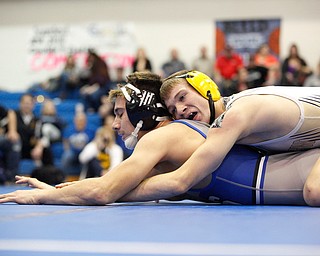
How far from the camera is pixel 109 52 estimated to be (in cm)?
1162

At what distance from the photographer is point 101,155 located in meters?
7.19

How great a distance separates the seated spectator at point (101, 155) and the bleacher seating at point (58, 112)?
0.91 meters

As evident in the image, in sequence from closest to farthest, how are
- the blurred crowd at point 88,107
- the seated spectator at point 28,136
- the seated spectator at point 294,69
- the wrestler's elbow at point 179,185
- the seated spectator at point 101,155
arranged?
the wrestler's elbow at point 179,185, the seated spectator at point 101,155, the blurred crowd at point 88,107, the seated spectator at point 28,136, the seated spectator at point 294,69

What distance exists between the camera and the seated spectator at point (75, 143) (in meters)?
7.76

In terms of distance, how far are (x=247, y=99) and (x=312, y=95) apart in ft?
1.10

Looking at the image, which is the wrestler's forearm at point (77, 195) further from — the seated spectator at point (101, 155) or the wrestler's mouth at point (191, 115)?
the seated spectator at point (101, 155)

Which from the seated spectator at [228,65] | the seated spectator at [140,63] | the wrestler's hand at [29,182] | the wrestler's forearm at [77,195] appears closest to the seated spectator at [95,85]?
the seated spectator at [140,63]

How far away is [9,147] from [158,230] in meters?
5.81

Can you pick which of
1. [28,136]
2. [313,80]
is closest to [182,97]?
[28,136]

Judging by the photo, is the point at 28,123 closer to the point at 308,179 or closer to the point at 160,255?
the point at 308,179

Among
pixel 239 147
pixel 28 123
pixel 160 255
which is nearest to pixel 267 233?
pixel 160 255

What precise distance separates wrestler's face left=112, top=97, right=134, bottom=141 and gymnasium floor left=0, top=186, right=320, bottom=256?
479 millimetres

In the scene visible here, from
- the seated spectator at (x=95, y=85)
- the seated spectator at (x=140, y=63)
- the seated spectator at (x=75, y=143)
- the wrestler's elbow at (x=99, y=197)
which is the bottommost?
the seated spectator at (x=75, y=143)

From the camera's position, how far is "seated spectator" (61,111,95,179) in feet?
25.5
